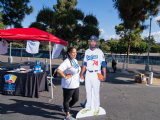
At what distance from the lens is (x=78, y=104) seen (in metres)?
5.12

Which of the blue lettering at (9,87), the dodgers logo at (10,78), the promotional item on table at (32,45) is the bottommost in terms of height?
the blue lettering at (9,87)

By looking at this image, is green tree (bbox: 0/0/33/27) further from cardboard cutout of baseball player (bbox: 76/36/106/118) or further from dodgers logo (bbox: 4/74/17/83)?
cardboard cutout of baseball player (bbox: 76/36/106/118)

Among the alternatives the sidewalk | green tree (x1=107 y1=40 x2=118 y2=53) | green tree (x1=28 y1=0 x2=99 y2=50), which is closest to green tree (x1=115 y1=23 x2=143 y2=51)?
green tree (x1=28 y1=0 x2=99 y2=50)

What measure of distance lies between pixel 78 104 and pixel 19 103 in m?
2.15

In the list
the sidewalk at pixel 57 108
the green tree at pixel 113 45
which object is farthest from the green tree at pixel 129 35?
the green tree at pixel 113 45

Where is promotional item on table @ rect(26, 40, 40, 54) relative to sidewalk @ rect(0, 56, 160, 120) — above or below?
above

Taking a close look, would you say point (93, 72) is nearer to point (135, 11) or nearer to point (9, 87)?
point (9, 87)

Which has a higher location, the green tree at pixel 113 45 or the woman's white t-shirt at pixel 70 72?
the green tree at pixel 113 45

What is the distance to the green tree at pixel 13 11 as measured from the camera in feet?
49.7

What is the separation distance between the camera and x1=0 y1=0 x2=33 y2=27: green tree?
15.2 metres

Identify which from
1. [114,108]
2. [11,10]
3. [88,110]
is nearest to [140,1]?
[114,108]

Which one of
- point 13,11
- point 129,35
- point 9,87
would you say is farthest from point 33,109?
point 129,35

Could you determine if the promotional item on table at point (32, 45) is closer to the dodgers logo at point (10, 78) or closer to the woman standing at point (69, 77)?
the dodgers logo at point (10, 78)

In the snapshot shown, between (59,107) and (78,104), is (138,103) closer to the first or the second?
(78,104)
